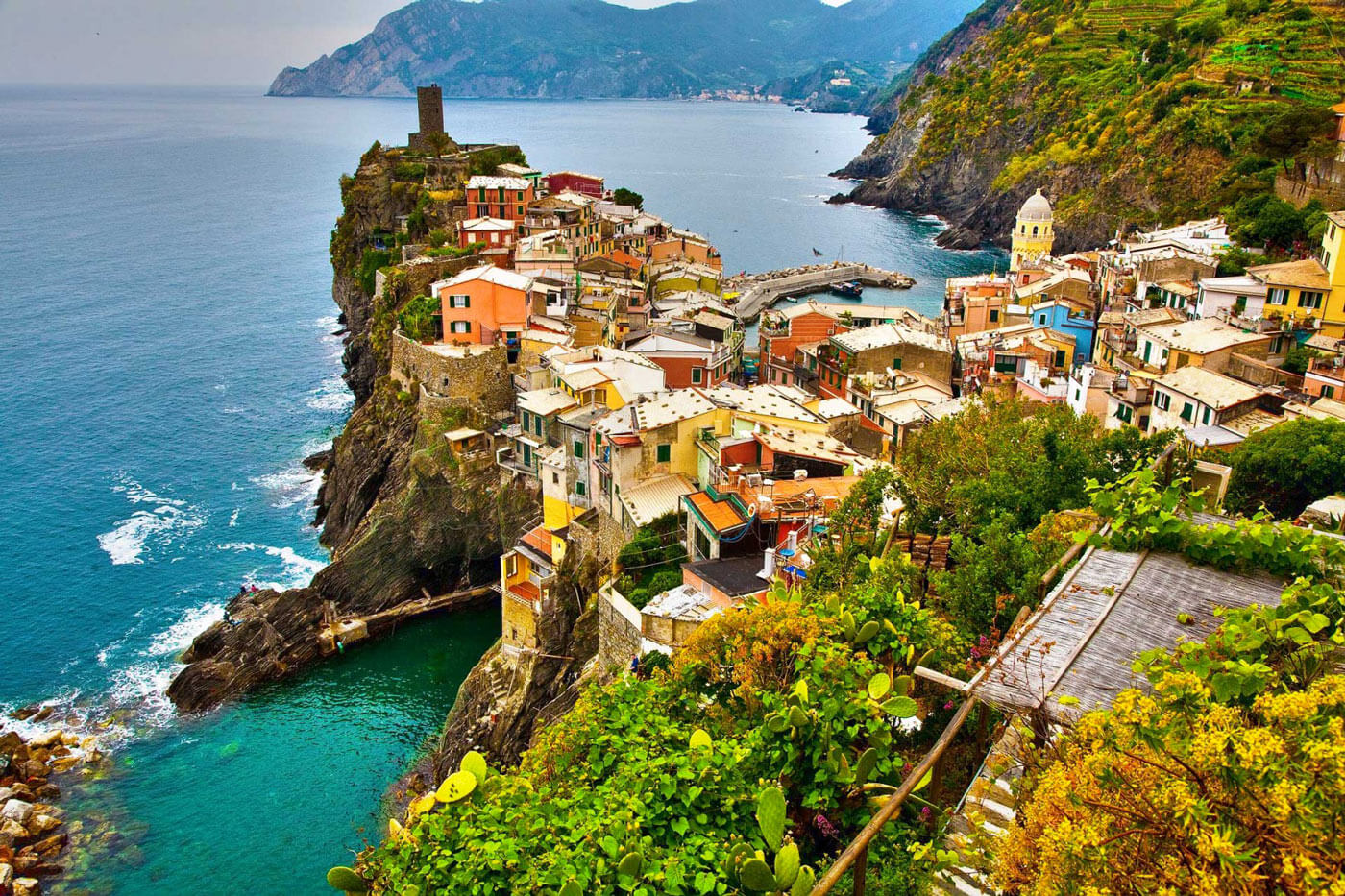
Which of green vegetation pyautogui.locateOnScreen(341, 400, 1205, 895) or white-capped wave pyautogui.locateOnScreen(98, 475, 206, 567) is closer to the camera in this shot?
green vegetation pyautogui.locateOnScreen(341, 400, 1205, 895)

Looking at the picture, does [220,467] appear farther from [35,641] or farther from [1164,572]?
[1164,572]

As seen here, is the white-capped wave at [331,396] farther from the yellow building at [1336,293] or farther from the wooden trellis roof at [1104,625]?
the wooden trellis roof at [1104,625]

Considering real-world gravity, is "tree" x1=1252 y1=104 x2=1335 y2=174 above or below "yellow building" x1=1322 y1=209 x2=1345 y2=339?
above

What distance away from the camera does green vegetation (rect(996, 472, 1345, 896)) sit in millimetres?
6723

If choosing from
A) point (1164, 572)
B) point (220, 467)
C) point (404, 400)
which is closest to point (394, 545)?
point (404, 400)

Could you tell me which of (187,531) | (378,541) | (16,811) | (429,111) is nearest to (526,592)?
(378,541)

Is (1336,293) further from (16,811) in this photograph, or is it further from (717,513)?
(16,811)

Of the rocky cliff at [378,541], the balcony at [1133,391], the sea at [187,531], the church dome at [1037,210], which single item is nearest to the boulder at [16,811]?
the sea at [187,531]

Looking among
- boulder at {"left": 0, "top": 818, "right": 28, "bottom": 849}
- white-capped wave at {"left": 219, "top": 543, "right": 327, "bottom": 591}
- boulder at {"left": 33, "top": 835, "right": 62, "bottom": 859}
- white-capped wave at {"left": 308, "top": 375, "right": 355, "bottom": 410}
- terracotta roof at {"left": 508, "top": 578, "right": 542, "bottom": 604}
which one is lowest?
boulder at {"left": 33, "top": 835, "right": 62, "bottom": 859}

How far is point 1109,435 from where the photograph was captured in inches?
803

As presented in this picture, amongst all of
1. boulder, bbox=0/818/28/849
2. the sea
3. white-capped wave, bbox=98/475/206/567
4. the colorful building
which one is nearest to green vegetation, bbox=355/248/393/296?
the sea

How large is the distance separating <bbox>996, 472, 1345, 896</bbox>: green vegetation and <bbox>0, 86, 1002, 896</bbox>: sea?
23.5 metres

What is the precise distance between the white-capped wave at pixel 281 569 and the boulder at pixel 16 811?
13.9 m

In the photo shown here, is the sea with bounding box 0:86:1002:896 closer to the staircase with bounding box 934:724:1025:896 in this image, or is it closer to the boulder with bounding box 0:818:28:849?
the boulder with bounding box 0:818:28:849
